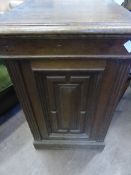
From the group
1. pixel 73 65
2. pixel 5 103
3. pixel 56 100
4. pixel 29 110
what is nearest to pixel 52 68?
pixel 73 65

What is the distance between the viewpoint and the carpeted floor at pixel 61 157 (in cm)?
109

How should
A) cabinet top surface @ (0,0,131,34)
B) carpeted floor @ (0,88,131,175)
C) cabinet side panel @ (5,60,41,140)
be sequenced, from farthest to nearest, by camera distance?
carpeted floor @ (0,88,131,175) < cabinet side panel @ (5,60,41,140) < cabinet top surface @ (0,0,131,34)

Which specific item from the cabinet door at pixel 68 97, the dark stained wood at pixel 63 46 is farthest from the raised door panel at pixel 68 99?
the dark stained wood at pixel 63 46

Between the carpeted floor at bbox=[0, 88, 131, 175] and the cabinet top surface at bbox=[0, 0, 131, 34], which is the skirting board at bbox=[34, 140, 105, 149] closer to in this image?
the carpeted floor at bbox=[0, 88, 131, 175]

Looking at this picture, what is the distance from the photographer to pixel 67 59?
651mm

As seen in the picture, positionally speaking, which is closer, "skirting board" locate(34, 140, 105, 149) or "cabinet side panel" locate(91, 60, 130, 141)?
"cabinet side panel" locate(91, 60, 130, 141)

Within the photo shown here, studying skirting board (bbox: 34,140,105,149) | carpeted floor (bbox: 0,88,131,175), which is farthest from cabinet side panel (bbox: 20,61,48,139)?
carpeted floor (bbox: 0,88,131,175)

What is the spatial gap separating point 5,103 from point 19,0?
0.88 m

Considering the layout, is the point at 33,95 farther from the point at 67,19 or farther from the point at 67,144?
the point at 67,144

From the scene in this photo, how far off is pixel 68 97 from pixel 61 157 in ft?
1.84

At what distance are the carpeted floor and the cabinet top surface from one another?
3.04 feet

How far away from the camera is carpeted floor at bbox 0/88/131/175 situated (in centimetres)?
109

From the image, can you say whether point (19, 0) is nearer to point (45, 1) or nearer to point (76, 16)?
point (45, 1)

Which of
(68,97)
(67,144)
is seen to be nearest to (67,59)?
(68,97)
